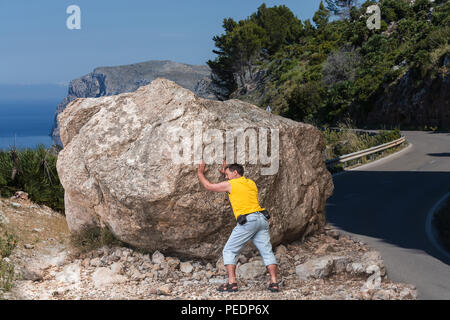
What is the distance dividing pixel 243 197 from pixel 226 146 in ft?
3.97

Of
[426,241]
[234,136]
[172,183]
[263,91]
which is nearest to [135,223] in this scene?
[172,183]

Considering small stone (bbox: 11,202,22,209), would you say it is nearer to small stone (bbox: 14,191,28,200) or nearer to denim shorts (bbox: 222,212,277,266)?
small stone (bbox: 14,191,28,200)

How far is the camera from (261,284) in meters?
6.69

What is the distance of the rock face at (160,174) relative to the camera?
6.78 meters

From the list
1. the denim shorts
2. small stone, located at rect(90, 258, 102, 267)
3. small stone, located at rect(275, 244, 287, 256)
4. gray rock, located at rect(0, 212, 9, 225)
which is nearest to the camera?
the denim shorts

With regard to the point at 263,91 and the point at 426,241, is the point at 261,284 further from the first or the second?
the point at 263,91

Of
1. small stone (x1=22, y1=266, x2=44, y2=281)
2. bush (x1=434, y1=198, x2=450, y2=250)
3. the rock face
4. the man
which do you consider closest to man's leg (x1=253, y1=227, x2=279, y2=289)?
the man

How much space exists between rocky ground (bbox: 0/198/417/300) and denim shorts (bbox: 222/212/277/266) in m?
0.51

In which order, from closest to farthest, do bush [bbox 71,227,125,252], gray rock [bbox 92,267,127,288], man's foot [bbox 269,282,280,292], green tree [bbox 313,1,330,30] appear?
man's foot [bbox 269,282,280,292], gray rock [bbox 92,267,127,288], bush [bbox 71,227,125,252], green tree [bbox 313,1,330,30]

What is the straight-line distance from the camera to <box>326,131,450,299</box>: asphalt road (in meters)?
7.44

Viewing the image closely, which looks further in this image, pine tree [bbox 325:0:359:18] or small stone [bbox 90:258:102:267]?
pine tree [bbox 325:0:359:18]

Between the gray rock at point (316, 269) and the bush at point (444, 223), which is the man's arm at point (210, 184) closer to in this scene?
the gray rock at point (316, 269)

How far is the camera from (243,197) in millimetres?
6098

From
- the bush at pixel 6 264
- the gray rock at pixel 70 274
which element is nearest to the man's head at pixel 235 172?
the gray rock at pixel 70 274
